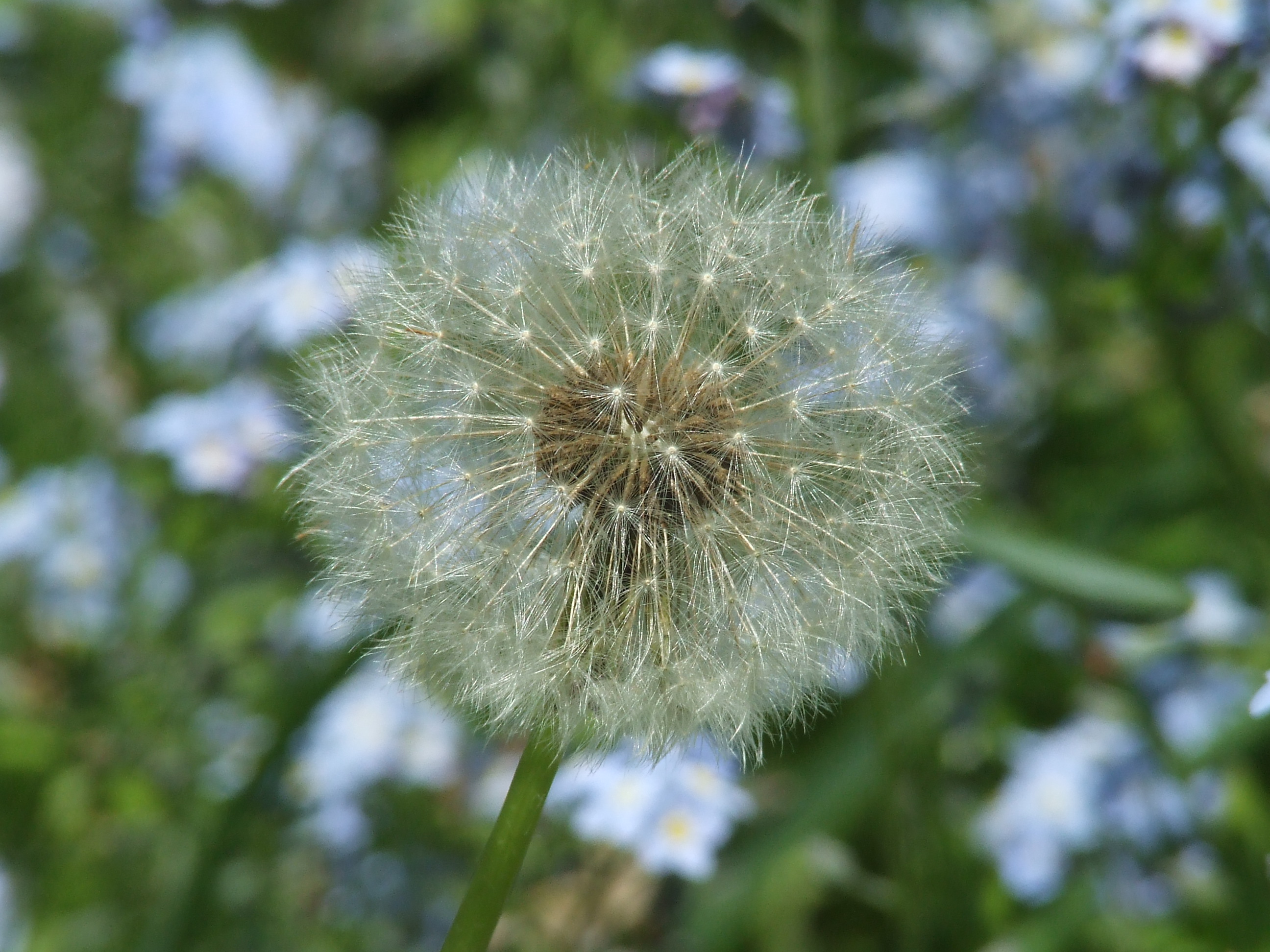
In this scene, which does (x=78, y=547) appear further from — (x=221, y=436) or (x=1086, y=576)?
(x=1086, y=576)

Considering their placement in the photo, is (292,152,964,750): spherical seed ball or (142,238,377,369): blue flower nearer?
(292,152,964,750): spherical seed ball

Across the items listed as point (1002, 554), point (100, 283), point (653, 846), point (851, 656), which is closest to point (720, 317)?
point (851, 656)

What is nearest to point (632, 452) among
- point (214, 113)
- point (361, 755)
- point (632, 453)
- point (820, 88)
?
point (632, 453)

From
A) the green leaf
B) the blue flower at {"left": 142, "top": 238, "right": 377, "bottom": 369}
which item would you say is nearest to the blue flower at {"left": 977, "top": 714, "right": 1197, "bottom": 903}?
the green leaf

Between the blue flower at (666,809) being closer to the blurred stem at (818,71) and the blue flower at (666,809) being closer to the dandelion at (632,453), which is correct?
the dandelion at (632,453)

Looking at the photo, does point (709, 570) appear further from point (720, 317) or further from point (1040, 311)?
point (1040, 311)

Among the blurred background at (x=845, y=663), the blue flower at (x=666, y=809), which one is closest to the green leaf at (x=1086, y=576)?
the blurred background at (x=845, y=663)

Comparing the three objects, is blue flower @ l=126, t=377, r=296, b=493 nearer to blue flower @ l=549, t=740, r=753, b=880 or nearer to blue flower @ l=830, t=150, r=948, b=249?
blue flower @ l=549, t=740, r=753, b=880
